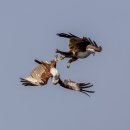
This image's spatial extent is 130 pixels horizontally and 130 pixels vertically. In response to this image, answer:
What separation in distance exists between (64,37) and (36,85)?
337cm

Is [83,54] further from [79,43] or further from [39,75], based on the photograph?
[39,75]

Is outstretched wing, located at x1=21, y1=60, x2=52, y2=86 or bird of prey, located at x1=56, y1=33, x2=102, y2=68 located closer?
Answer: bird of prey, located at x1=56, y1=33, x2=102, y2=68

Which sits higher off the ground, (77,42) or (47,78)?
(77,42)

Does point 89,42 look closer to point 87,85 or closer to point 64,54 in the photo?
point 64,54

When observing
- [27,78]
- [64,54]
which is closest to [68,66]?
[64,54]

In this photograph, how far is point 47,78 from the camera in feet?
111

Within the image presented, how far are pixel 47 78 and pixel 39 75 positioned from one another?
63 cm

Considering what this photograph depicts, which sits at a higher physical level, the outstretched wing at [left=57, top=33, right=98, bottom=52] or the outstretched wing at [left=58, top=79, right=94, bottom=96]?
the outstretched wing at [left=57, top=33, right=98, bottom=52]

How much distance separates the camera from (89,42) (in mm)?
32875

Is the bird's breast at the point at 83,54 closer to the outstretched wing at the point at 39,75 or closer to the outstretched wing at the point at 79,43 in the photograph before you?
the outstretched wing at the point at 79,43

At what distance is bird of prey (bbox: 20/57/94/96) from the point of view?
109ft

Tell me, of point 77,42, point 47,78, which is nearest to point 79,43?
point 77,42

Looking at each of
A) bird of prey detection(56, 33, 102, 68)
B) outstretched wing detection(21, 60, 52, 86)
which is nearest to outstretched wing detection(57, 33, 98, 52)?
bird of prey detection(56, 33, 102, 68)

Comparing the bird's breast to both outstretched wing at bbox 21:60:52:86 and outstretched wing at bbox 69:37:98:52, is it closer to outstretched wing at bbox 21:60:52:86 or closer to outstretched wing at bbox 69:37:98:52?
outstretched wing at bbox 69:37:98:52
